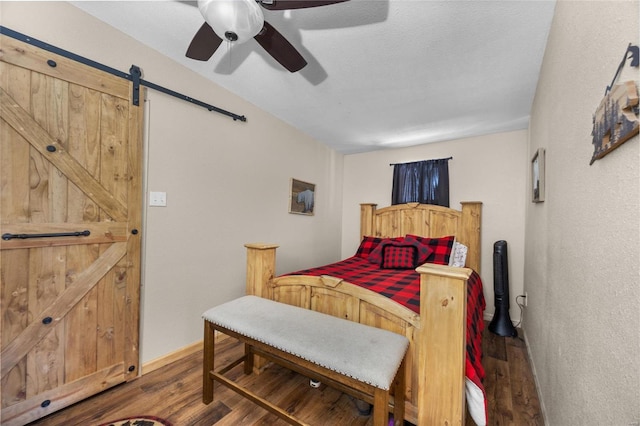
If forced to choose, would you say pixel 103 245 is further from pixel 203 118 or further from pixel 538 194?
pixel 538 194

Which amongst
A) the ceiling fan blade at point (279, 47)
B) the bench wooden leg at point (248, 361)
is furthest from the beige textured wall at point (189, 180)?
the ceiling fan blade at point (279, 47)

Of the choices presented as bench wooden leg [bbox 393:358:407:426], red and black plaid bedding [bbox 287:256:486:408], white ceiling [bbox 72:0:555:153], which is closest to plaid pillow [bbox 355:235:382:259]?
red and black plaid bedding [bbox 287:256:486:408]

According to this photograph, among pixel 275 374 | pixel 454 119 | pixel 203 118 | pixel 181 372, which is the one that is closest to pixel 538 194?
pixel 454 119

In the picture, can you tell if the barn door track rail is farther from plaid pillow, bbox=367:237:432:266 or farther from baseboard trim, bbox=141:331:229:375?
plaid pillow, bbox=367:237:432:266

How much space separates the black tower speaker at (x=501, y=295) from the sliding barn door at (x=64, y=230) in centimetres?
332

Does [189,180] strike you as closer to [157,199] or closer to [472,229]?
[157,199]

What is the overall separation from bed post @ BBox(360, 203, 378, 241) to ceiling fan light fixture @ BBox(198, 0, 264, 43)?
289 cm

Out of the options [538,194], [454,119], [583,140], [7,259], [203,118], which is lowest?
[7,259]

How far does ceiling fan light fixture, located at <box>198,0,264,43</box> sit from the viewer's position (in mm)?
1053

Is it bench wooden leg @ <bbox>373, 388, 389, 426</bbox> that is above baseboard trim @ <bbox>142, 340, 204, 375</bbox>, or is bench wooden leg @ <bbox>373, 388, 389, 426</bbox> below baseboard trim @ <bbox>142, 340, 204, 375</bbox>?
above

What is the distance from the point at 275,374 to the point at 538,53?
296 cm

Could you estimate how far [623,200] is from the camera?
64cm

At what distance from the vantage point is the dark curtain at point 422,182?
3.28m

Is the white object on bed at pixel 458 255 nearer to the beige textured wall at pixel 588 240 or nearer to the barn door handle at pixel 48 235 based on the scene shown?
the beige textured wall at pixel 588 240
